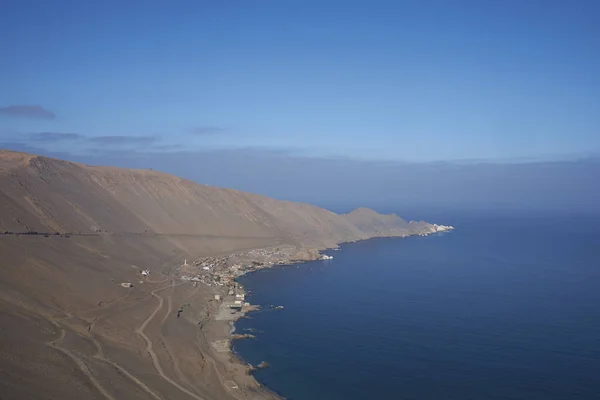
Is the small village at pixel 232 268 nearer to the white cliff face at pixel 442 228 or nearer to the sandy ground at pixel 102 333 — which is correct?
the sandy ground at pixel 102 333

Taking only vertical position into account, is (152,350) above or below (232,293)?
above

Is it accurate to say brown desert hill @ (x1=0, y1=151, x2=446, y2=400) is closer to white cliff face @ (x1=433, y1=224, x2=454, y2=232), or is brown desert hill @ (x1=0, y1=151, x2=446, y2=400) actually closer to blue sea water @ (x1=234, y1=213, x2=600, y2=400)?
blue sea water @ (x1=234, y1=213, x2=600, y2=400)

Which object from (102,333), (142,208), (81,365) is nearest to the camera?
(81,365)

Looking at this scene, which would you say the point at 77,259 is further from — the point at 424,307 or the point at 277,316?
the point at 424,307

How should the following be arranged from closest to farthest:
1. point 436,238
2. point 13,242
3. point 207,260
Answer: point 13,242, point 207,260, point 436,238

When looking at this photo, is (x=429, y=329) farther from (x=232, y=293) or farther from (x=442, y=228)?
(x=442, y=228)

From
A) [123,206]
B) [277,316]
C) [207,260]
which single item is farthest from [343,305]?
[123,206]

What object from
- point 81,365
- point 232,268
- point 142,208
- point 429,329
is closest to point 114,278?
point 232,268

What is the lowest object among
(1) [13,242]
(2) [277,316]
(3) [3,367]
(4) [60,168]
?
(2) [277,316]
